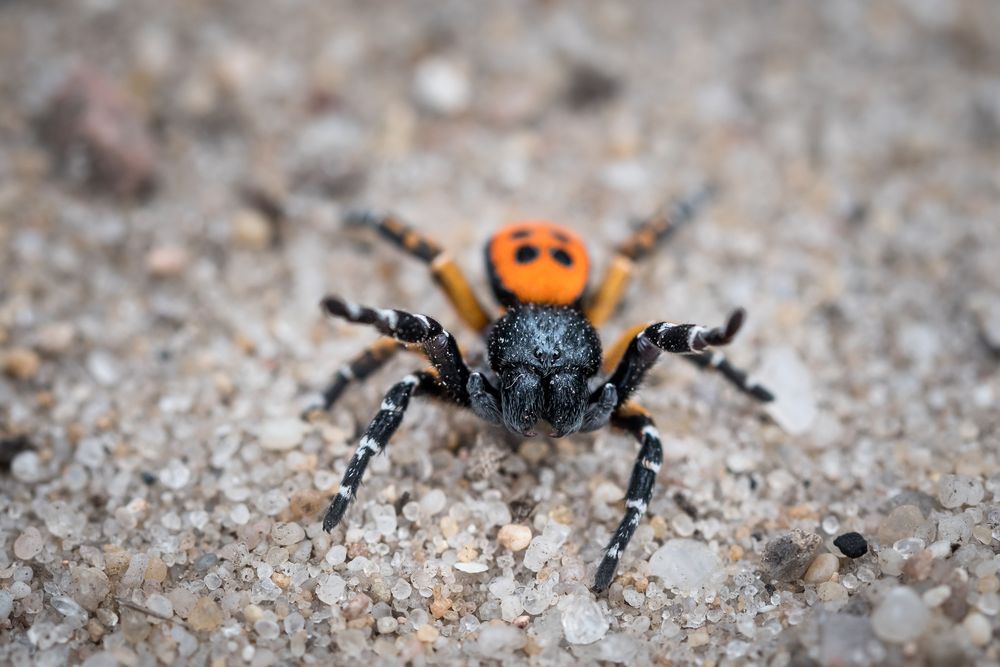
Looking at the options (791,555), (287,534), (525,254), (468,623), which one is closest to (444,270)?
(525,254)

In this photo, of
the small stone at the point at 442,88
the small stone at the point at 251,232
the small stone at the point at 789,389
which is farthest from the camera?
the small stone at the point at 442,88

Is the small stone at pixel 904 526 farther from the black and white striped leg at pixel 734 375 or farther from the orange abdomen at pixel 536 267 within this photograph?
the orange abdomen at pixel 536 267

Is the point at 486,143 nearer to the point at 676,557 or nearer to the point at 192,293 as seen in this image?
the point at 192,293

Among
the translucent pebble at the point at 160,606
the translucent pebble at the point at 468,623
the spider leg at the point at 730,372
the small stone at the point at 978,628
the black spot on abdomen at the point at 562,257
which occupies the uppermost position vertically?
the black spot on abdomen at the point at 562,257

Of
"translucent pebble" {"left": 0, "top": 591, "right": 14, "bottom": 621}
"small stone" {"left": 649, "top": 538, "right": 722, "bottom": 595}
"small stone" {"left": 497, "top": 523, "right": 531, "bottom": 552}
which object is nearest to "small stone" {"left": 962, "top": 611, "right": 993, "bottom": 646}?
"small stone" {"left": 649, "top": 538, "right": 722, "bottom": 595}

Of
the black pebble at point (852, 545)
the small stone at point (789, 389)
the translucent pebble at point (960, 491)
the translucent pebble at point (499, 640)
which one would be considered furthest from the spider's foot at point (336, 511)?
the translucent pebble at point (960, 491)

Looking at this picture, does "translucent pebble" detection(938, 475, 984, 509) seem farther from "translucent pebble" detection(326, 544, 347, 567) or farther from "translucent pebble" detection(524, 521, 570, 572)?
"translucent pebble" detection(326, 544, 347, 567)
